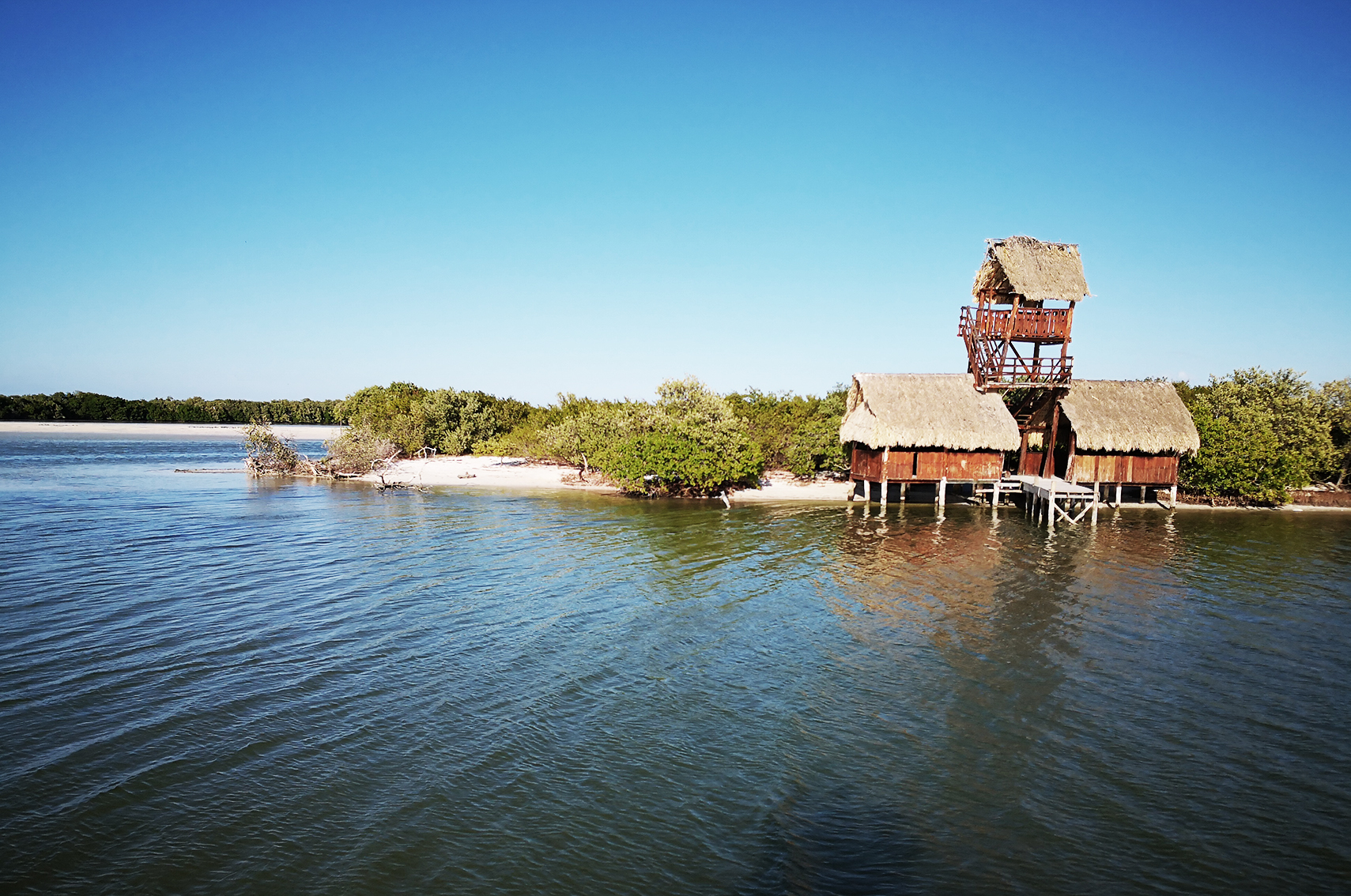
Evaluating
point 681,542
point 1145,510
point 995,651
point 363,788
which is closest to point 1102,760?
point 995,651

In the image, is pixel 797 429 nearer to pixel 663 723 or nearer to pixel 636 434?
pixel 636 434

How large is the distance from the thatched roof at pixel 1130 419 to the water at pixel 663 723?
934 cm

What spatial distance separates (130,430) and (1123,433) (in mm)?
104502

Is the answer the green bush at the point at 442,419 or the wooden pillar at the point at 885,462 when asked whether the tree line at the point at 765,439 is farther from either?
the wooden pillar at the point at 885,462

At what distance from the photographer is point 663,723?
10.0 m

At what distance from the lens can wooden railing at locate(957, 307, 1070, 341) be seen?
30.4 meters

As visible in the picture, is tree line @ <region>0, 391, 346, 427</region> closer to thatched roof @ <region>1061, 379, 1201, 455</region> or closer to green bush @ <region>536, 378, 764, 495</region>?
green bush @ <region>536, 378, 764, 495</region>

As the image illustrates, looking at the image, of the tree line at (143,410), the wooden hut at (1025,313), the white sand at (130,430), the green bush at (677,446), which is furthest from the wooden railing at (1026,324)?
the tree line at (143,410)

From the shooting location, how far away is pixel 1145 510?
3106cm

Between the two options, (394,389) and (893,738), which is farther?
(394,389)

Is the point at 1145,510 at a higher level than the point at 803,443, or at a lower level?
lower

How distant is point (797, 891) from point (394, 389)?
55509mm

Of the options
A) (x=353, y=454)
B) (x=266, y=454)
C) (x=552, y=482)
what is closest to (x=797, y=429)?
(x=552, y=482)

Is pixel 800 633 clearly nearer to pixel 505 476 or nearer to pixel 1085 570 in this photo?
pixel 1085 570
